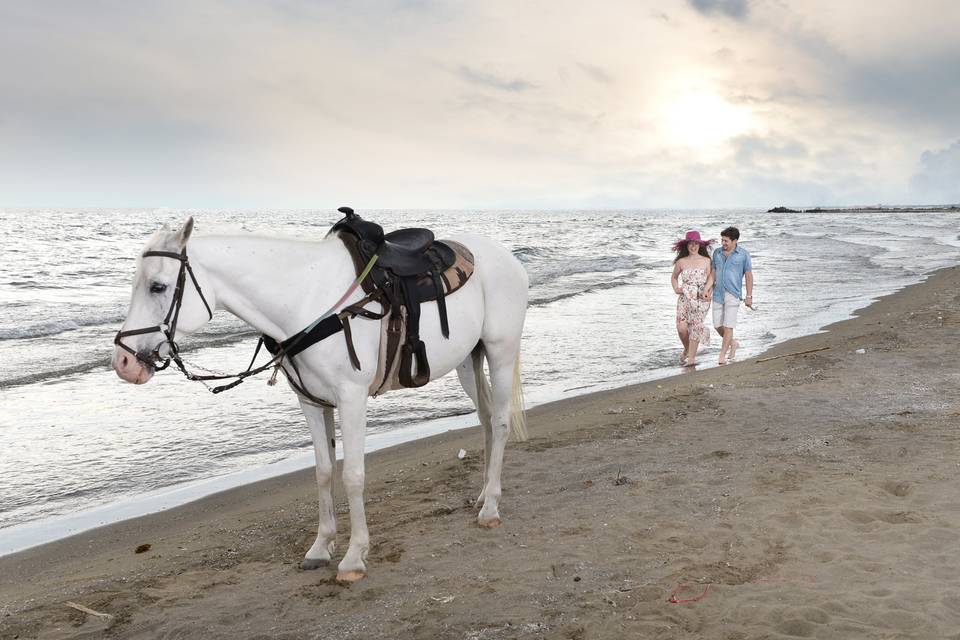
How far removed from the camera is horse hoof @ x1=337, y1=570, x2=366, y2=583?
14.0 feet

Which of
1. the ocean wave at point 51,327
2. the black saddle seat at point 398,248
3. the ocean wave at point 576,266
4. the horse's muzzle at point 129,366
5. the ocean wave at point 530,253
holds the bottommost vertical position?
the ocean wave at point 51,327

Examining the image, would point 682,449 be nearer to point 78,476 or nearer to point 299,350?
point 299,350

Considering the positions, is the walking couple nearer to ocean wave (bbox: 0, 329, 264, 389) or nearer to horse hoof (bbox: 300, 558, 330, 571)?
ocean wave (bbox: 0, 329, 264, 389)

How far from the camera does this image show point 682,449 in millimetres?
6504

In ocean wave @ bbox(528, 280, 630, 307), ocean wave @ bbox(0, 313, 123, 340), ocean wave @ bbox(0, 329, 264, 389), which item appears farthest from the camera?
ocean wave @ bbox(528, 280, 630, 307)

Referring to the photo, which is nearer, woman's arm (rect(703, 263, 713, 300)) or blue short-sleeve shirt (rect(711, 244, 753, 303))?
blue short-sleeve shirt (rect(711, 244, 753, 303))

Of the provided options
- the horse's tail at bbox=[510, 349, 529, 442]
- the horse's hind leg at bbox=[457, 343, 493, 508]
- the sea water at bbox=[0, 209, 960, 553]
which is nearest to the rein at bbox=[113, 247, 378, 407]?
the sea water at bbox=[0, 209, 960, 553]

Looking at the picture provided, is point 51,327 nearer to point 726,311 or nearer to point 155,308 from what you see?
point 726,311

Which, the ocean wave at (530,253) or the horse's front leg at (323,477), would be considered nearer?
the horse's front leg at (323,477)

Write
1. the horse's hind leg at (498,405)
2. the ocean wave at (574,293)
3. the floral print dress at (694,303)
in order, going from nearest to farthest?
the horse's hind leg at (498,405) < the floral print dress at (694,303) < the ocean wave at (574,293)

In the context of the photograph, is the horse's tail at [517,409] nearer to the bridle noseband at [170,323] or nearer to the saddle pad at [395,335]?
the saddle pad at [395,335]

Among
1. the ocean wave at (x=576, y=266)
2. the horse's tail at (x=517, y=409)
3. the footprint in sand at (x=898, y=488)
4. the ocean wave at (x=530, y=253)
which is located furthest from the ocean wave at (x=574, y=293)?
the footprint in sand at (x=898, y=488)

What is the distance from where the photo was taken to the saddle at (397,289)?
14.1 feet

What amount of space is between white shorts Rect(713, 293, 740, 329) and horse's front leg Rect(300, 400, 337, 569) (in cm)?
847
